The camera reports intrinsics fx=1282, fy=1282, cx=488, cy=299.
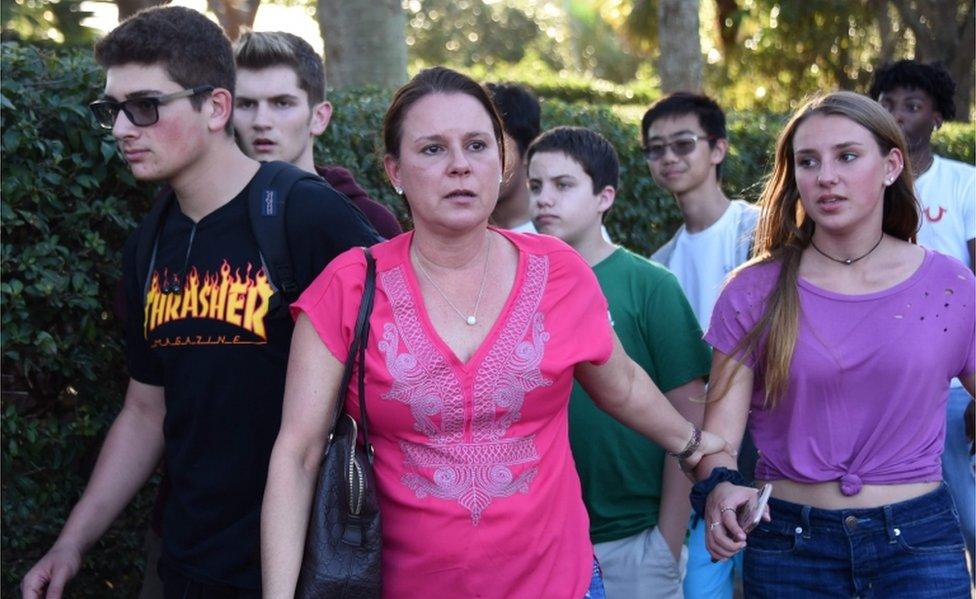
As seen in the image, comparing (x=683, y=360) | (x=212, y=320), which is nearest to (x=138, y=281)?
(x=212, y=320)

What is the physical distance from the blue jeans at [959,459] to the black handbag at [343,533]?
310 cm

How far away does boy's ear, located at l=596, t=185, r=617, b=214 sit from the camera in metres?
4.72

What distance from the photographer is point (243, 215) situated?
3.42 meters

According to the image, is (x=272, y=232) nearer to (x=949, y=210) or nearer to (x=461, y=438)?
(x=461, y=438)

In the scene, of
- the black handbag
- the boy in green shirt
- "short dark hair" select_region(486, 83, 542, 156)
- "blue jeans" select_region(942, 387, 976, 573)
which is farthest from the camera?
"short dark hair" select_region(486, 83, 542, 156)

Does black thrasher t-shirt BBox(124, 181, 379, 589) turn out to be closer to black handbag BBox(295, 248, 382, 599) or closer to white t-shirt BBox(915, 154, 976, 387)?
black handbag BBox(295, 248, 382, 599)

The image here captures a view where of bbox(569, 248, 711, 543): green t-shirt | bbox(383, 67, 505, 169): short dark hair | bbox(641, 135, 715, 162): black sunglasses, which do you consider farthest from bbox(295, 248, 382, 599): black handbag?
bbox(641, 135, 715, 162): black sunglasses

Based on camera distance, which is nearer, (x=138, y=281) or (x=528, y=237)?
(x=528, y=237)

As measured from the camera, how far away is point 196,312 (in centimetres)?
335

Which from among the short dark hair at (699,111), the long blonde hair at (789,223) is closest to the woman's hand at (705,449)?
the long blonde hair at (789,223)

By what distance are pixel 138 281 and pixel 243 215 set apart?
40 centimetres

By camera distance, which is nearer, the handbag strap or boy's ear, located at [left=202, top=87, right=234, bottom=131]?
the handbag strap

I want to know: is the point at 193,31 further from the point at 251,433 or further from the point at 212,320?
the point at 251,433

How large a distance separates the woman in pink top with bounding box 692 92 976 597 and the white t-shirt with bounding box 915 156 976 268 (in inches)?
75.5
